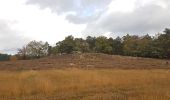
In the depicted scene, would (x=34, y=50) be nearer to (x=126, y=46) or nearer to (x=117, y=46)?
(x=117, y=46)

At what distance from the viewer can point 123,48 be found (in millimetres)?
94438

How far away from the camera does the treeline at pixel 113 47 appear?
78606 millimetres

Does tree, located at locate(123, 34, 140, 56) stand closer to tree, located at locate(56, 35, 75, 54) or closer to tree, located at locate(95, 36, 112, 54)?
tree, located at locate(95, 36, 112, 54)

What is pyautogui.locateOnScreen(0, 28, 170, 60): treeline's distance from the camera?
78.6 m

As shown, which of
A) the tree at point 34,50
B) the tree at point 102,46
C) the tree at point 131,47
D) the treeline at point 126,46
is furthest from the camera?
the tree at point 34,50

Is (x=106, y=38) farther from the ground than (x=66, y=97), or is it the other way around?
(x=106, y=38)

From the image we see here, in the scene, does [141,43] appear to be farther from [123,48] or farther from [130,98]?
[130,98]

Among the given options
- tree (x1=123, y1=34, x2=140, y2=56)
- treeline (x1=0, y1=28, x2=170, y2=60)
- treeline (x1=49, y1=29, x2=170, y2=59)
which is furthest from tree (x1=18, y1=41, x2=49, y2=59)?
tree (x1=123, y1=34, x2=140, y2=56)

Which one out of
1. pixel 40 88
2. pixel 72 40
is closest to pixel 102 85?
pixel 40 88

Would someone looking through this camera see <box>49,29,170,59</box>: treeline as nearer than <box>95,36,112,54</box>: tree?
Yes

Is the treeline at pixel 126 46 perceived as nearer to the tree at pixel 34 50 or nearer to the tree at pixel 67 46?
the tree at pixel 67 46

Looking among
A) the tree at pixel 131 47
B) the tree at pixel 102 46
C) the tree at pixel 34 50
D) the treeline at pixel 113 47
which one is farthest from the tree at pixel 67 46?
the tree at pixel 34 50

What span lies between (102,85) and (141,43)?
2805 inches

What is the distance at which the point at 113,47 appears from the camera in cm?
9819
